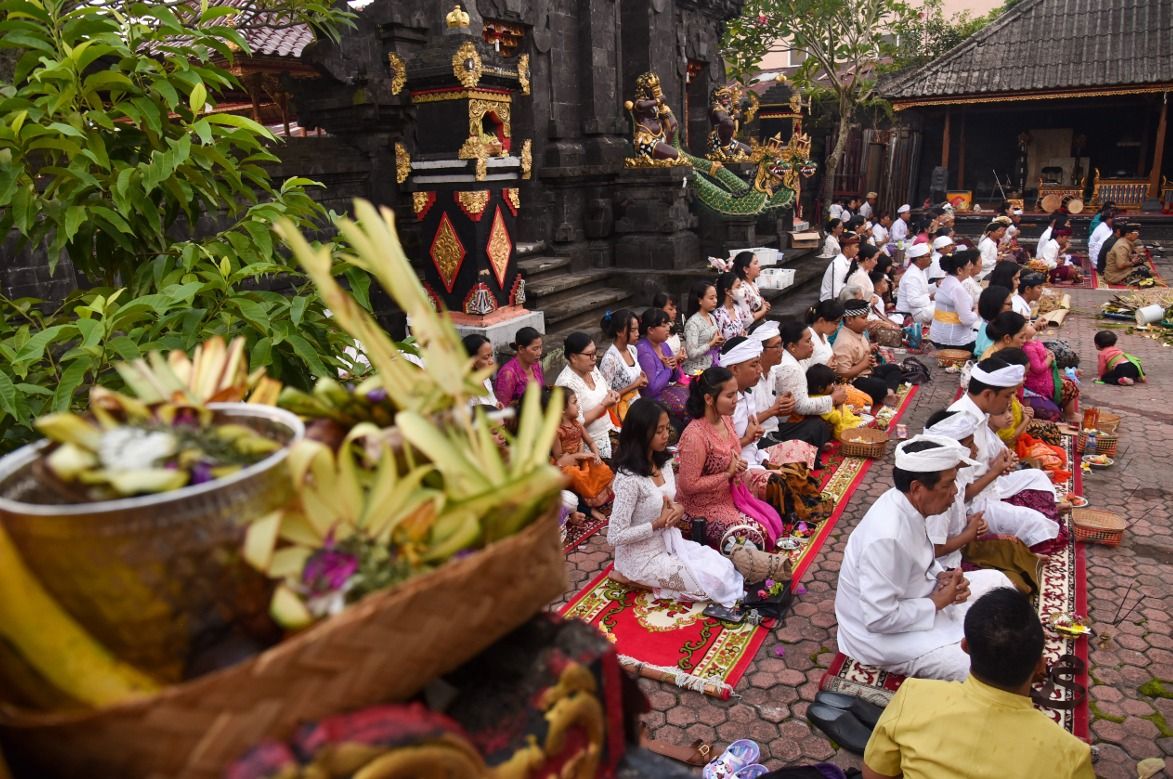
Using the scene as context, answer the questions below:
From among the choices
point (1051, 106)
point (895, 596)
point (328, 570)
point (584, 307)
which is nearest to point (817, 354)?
point (584, 307)

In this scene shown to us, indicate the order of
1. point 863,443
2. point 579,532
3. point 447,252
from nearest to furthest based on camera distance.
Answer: point 579,532 < point 863,443 < point 447,252

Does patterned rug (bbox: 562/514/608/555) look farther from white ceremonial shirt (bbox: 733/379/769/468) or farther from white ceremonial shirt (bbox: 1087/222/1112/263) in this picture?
white ceremonial shirt (bbox: 1087/222/1112/263)

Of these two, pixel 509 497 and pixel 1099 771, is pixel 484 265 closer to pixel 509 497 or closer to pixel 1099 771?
pixel 1099 771

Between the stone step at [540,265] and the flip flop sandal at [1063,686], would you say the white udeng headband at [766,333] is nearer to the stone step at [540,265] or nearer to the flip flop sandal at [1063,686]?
the flip flop sandal at [1063,686]

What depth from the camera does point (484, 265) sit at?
8.90m

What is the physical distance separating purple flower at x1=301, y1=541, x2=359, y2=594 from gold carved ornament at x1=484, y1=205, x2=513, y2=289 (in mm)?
8025

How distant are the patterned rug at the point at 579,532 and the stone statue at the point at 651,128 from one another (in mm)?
7503

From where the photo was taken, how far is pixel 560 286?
11.0 m

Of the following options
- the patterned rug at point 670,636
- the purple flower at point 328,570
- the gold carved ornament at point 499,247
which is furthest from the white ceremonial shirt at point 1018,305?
the purple flower at point 328,570

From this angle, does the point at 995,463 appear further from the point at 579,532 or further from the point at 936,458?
the point at 579,532

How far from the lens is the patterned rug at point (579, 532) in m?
5.94

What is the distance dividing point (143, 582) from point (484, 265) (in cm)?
813

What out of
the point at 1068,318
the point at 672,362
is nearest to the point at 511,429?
the point at 672,362

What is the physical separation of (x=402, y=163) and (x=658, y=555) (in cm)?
626
